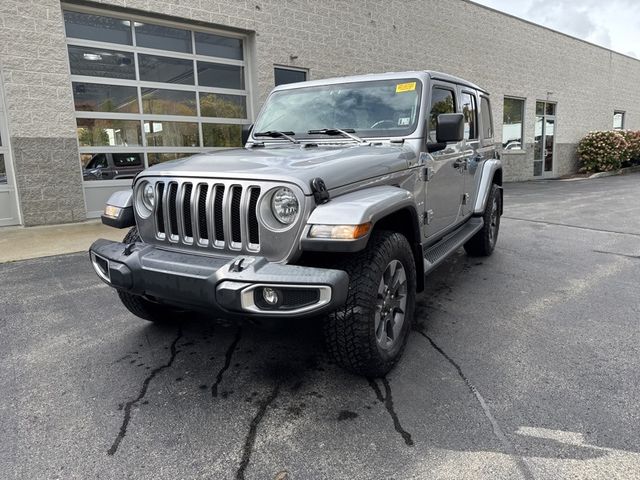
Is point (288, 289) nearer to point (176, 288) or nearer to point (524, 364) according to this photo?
point (176, 288)

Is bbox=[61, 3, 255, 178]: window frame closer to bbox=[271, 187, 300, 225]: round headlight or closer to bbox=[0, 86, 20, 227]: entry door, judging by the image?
bbox=[0, 86, 20, 227]: entry door

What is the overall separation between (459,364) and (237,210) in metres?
1.71

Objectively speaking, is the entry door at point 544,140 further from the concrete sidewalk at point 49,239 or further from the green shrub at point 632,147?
the concrete sidewalk at point 49,239

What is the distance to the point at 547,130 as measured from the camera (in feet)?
60.0

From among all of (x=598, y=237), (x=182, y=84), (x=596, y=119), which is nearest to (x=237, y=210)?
(x=598, y=237)

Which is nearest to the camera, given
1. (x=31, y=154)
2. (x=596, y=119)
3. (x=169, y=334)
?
(x=169, y=334)

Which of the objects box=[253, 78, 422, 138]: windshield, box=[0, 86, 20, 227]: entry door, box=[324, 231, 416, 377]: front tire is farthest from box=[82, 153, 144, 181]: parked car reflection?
box=[324, 231, 416, 377]: front tire

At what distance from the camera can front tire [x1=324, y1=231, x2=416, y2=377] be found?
249 centimetres

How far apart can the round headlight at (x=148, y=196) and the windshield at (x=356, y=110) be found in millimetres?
1331

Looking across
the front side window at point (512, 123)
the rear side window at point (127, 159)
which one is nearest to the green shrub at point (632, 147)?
the front side window at point (512, 123)

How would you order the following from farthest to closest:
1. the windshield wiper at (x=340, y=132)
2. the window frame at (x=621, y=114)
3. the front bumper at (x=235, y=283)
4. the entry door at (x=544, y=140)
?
1. the window frame at (x=621, y=114)
2. the entry door at (x=544, y=140)
3. the windshield wiper at (x=340, y=132)
4. the front bumper at (x=235, y=283)

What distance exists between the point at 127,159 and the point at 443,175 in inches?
265

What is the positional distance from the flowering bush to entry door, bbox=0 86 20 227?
20080mm

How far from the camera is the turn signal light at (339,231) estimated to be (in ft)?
7.61
